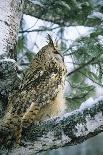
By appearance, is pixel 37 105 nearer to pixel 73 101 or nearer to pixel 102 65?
pixel 102 65

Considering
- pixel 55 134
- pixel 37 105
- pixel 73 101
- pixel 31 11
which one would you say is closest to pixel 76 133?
pixel 55 134

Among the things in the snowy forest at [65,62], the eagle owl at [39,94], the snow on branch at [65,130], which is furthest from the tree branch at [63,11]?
the snow on branch at [65,130]

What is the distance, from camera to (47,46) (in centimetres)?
279

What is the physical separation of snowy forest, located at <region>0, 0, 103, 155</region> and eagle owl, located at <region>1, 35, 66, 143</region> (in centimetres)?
6

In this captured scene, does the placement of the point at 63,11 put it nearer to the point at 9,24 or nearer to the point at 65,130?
the point at 9,24

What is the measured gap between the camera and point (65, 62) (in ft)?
10.3

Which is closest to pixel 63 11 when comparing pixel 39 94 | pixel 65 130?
pixel 39 94

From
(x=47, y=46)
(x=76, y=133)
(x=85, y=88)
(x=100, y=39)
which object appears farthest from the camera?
(x=85, y=88)

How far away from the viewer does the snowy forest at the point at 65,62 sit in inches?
91.5

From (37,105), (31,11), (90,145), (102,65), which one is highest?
(31,11)

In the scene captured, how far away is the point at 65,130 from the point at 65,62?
0.87 m

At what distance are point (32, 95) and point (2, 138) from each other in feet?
0.86

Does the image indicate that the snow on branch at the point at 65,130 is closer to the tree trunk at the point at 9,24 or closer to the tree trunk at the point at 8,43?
the tree trunk at the point at 8,43

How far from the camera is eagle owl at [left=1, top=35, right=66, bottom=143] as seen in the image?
2387 millimetres
